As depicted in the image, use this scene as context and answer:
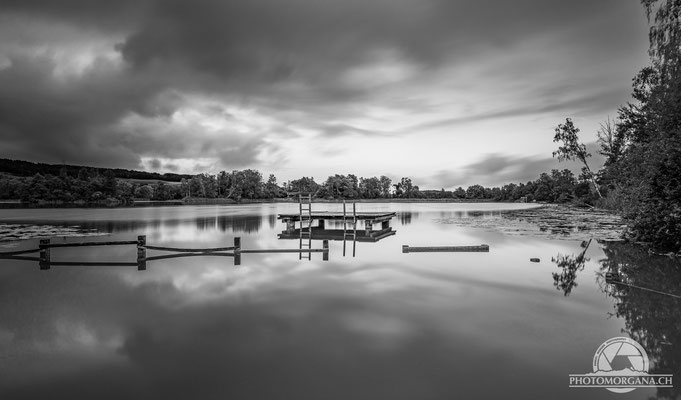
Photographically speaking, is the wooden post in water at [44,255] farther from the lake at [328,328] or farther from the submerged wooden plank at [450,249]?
the submerged wooden plank at [450,249]

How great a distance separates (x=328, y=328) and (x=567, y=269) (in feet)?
26.6

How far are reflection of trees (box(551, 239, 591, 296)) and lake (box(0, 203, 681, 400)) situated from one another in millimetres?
75

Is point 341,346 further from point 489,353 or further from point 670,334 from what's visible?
point 670,334

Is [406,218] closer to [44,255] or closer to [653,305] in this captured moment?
[44,255]

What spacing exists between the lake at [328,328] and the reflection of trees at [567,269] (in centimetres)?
8

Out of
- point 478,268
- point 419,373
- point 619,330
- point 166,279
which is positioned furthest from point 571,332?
point 166,279

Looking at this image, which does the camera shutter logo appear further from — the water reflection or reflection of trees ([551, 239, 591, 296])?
the water reflection

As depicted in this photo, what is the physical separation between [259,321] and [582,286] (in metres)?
7.43

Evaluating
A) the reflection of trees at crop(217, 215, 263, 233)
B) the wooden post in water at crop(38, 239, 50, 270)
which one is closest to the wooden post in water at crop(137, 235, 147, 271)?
the wooden post in water at crop(38, 239, 50, 270)

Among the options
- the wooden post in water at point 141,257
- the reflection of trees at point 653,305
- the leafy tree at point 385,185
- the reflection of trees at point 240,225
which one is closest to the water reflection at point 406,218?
the reflection of trees at point 240,225

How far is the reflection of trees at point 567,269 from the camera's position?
8.70 meters

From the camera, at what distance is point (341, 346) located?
5.45 metres

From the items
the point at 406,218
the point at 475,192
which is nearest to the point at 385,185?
the point at 475,192

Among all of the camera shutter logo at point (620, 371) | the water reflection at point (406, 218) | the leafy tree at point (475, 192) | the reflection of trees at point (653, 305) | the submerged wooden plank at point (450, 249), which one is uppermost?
the leafy tree at point (475, 192)
